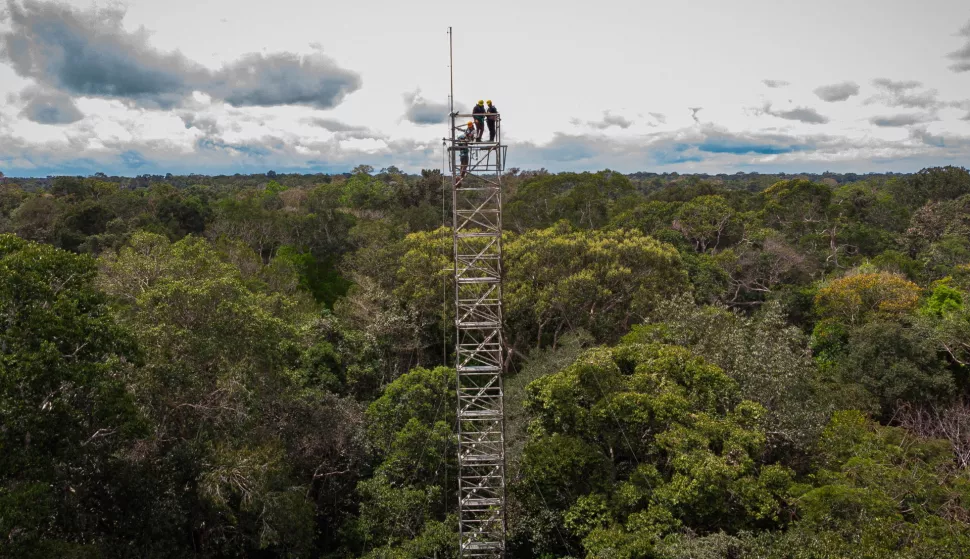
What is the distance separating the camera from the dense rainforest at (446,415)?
31.2 ft

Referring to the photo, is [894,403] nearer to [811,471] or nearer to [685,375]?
[811,471]

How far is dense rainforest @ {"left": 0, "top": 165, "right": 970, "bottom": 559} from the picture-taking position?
9516mm

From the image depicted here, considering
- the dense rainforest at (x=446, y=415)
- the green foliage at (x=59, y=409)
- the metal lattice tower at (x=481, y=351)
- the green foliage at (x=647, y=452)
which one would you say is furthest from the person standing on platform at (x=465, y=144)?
the green foliage at (x=59, y=409)

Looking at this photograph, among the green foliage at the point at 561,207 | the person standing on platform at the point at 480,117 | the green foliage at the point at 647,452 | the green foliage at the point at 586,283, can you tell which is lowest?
the green foliage at the point at 647,452

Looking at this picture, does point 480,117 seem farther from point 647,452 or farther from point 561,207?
point 561,207

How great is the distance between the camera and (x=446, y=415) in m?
15.0

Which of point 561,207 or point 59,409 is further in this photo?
point 561,207

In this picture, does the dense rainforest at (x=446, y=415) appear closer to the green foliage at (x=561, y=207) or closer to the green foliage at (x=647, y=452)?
the green foliage at (x=647, y=452)

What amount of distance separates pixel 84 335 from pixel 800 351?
18452 millimetres

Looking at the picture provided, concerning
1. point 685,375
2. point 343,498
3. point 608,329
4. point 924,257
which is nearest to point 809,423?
point 685,375

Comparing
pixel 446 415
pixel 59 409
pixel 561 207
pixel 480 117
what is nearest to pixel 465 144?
pixel 480 117

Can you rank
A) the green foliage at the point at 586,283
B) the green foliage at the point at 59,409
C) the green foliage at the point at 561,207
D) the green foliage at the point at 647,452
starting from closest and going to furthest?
the green foliage at the point at 59,409, the green foliage at the point at 647,452, the green foliage at the point at 586,283, the green foliage at the point at 561,207

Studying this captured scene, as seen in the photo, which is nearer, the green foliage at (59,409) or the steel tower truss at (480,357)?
the green foliage at (59,409)

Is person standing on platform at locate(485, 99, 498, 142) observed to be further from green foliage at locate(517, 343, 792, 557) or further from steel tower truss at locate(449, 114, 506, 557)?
green foliage at locate(517, 343, 792, 557)
